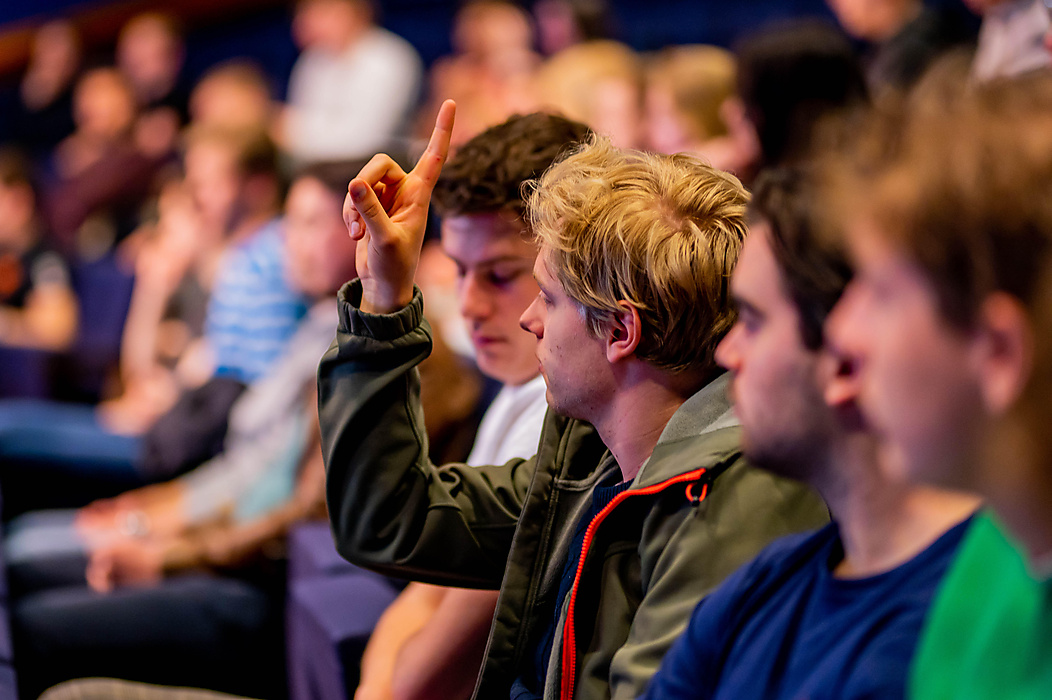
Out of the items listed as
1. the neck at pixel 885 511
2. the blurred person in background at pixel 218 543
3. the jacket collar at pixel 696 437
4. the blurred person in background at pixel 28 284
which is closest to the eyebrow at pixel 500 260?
the blurred person in background at pixel 218 543

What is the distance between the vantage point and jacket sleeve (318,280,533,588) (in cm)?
131

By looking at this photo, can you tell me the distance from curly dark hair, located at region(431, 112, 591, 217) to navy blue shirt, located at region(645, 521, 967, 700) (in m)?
0.74

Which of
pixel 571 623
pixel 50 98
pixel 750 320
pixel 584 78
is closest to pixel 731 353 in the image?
pixel 750 320

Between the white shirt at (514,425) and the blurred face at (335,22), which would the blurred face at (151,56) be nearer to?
the blurred face at (335,22)

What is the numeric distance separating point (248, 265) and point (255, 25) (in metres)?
4.36

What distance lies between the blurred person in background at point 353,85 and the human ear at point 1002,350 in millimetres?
4409

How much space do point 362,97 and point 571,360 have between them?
4003mm

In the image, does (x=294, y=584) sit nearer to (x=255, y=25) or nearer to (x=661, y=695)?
(x=661, y=695)

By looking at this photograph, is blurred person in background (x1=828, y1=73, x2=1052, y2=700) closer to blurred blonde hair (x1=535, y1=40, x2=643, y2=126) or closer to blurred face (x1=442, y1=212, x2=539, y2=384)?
blurred face (x1=442, y1=212, x2=539, y2=384)

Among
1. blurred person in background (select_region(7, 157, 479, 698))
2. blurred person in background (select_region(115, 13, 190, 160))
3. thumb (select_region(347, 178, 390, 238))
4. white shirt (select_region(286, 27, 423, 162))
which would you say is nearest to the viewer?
thumb (select_region(347, 178, 390, 238))

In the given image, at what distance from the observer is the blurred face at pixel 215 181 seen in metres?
3.30

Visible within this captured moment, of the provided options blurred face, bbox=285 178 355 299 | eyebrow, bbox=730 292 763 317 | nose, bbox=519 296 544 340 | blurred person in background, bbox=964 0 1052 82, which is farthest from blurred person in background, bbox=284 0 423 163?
eyebrow, bbox=730 292 763 317

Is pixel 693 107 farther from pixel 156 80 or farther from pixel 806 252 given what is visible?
pixel 156 80

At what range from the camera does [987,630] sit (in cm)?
67
